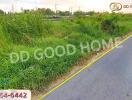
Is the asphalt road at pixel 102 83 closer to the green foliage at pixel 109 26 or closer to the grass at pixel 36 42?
the grass at pixel 36 42

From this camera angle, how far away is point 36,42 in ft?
55.8

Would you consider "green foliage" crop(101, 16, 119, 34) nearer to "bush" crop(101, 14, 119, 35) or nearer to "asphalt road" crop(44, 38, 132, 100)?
"bush" crop(101, 14, 119, 35)

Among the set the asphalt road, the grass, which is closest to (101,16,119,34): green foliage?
the grass

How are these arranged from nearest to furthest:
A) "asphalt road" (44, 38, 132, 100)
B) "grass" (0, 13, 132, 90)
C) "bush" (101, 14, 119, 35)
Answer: "asphalt road" (44, 38, 132, 100) < "grass" (0, 13, 132, 90) < "bush" (101, 14, 119, 35)

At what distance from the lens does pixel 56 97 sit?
11.6m

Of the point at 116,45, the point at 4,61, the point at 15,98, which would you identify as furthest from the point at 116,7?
the point at 15,98

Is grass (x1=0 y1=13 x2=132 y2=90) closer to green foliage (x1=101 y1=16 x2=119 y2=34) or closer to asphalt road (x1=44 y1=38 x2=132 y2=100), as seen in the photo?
green foliage (x1=101 y1=16 x2=119 y2=34)

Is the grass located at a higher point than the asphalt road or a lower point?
higher

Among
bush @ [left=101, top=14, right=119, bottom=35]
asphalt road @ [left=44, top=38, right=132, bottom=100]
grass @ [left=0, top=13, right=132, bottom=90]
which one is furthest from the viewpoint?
bush @ [left=101, top=14, right=119, bottom=35]

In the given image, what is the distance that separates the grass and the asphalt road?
2.77ft

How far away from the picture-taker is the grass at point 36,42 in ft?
41.2

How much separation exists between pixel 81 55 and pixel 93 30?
6.89m

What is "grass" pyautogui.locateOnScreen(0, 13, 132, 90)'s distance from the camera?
12.6 metres

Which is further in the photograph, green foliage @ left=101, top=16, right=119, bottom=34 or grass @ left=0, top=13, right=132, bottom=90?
green foliage @ left=101, top=16, right=119, bottom=34
